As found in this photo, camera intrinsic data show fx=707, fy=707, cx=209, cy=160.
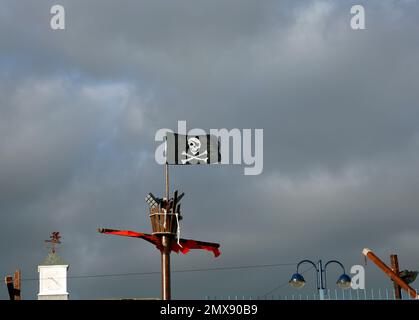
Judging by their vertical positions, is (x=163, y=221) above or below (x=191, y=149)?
below

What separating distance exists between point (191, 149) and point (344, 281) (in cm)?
1071

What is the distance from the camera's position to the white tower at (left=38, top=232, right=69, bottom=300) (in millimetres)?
47000

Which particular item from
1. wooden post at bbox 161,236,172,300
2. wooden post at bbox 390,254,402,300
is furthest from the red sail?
wooden post at bbox 390,254,402,300

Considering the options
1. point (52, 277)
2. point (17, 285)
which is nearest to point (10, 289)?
point (17, 285)

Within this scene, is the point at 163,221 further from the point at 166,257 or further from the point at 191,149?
the point at 191,149

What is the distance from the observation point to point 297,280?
37250 millimetres

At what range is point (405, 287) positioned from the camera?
40.0m
